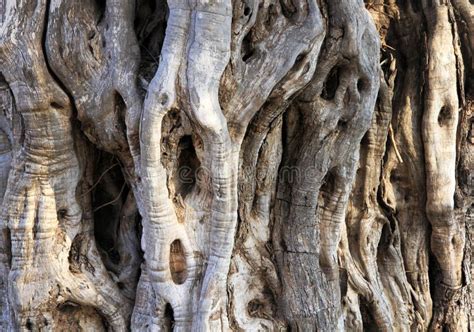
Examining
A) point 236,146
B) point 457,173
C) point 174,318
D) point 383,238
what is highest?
point 457,173

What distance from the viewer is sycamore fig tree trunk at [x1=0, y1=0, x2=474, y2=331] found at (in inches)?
81.0

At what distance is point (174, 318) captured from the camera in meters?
2.08

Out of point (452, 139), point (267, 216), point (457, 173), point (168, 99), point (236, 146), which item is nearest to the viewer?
point (168, 99)

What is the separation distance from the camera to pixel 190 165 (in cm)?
226

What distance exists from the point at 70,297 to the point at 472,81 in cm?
286

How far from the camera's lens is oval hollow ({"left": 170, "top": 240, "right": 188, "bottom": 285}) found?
2.15m

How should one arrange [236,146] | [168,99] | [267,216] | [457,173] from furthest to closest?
[457,173] → [267,216] → [236,146] → [168,99]

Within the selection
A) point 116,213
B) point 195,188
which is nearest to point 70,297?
point 116,213

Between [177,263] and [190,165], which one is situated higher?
[190,165]

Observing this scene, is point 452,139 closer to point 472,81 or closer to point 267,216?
point 472,81

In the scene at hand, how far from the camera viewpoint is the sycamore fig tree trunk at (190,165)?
206 cm

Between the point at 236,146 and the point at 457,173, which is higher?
the point at 457,173

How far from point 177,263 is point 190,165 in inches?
18.6

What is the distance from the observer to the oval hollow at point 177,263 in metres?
2.15
